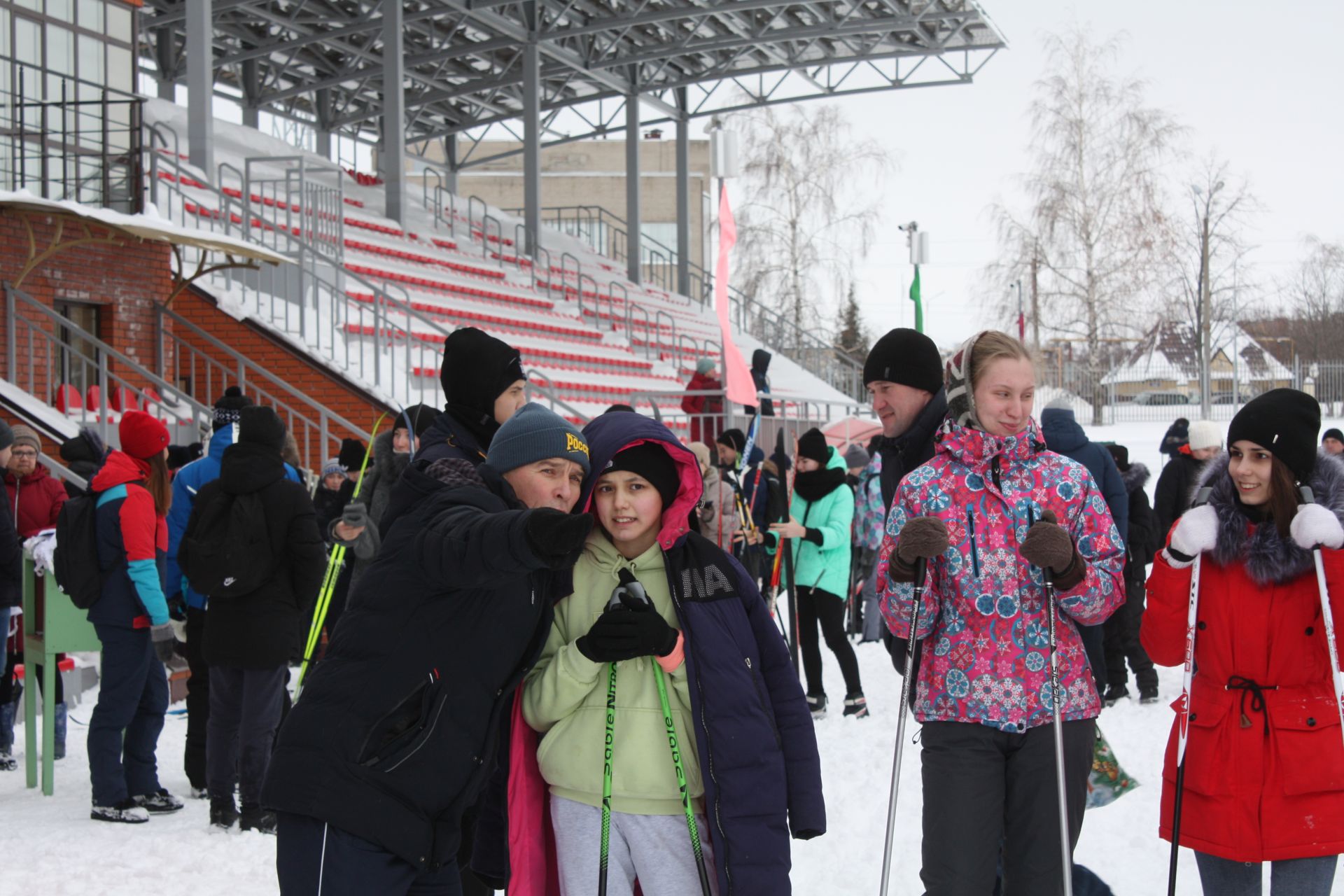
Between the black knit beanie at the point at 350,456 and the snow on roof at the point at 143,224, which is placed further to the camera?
the snow on roof at the point at 143,224

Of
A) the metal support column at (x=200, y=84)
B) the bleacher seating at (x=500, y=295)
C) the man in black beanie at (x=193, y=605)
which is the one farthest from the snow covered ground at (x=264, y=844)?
the metal support column at (x=200, y=84)

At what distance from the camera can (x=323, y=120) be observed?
31.5 m

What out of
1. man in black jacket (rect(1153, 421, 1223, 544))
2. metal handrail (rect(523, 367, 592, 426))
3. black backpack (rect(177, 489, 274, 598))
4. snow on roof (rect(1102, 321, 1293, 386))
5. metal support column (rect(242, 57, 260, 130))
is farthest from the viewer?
snow on roof (rect(1102, 321, 1293, 386))

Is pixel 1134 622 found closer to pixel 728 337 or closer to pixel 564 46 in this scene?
pixel 728 337

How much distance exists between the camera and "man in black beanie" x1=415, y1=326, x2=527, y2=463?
3219 millimetres

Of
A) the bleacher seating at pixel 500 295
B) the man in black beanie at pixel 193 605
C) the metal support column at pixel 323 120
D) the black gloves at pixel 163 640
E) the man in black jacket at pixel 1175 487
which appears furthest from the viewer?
the metal support column at pixel 323 120

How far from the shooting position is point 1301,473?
351 centimetres

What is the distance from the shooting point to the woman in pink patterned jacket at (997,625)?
3332 millimetres

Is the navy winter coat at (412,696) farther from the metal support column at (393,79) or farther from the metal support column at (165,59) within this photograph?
the metal support column at (165,59)

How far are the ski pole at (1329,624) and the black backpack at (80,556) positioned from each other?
16.9 ft

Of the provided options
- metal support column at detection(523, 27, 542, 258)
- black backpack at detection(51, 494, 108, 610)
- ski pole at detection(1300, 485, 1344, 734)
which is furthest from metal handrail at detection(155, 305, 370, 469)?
metal support column at detection(523, 27, 542, 258)

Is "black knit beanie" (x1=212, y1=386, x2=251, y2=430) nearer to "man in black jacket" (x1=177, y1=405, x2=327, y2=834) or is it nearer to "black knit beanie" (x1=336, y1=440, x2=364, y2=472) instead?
"black knit beanie" (x1=336, y1=440, x2=364, y2=472)

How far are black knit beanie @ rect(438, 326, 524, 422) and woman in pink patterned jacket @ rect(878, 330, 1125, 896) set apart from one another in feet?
3.70

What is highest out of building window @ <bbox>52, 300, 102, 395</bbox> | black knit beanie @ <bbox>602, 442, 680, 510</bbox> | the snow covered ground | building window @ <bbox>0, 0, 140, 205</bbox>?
building window @ <bbox>0, 0, 140, 205</bbox>
